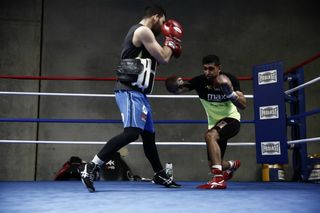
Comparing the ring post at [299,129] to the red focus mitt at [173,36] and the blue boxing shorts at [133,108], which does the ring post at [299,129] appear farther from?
the blue boxing shorts at [133,108]

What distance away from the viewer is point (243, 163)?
530 centimetres

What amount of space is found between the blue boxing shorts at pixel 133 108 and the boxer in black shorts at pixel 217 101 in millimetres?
546

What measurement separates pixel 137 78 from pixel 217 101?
81 centimetres

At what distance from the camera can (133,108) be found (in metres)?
2.40

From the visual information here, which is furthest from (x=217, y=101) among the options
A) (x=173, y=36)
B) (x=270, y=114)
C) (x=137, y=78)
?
(x=137, y=78)

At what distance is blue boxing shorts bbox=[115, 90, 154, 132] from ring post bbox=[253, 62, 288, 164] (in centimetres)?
122

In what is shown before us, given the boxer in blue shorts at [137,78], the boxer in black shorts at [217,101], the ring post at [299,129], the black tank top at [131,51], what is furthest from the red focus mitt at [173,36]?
the ring post at [299,129]

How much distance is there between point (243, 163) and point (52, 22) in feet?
9.62

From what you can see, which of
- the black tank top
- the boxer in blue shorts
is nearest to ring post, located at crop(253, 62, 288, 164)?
the boxer in blue shorts

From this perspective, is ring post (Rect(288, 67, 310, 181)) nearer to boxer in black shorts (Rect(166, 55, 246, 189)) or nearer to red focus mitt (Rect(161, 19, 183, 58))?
boxer in black shorts (Rect(166, 55, 246, 189))

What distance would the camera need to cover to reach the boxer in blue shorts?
234cm

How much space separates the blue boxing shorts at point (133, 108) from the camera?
7.86 feet

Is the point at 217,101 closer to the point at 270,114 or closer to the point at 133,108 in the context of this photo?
the point at 270,114

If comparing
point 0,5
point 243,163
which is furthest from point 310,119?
point 0,5
